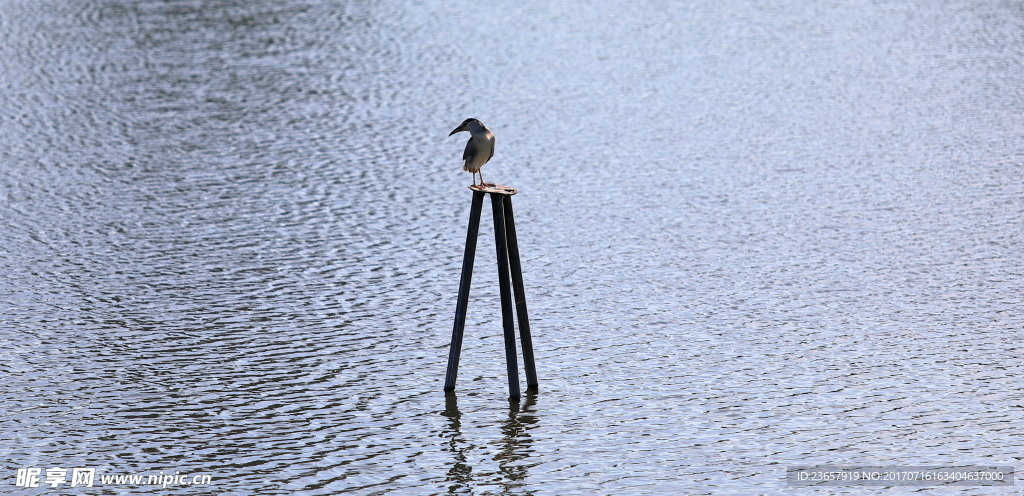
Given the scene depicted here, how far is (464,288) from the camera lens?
14.8 meters

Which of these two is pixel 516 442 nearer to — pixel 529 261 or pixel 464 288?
pixel 464 288

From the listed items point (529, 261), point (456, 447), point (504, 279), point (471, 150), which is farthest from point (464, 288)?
point (529, 261)

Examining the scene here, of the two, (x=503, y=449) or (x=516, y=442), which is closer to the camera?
(x=503, y=449)

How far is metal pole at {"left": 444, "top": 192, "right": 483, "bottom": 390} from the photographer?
1445 cm

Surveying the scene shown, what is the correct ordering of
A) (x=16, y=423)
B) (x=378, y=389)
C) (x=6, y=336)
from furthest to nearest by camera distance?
(x=6, y=336) < (x=378, y=389) < (x=16, y=423)

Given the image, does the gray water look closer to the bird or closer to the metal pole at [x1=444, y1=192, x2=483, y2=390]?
the metal pole at [x1=444, y1=192, x2=483, y2=390]

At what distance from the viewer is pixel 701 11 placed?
1874 inches

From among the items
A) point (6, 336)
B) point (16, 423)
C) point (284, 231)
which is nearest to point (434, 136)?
point (284, 231)

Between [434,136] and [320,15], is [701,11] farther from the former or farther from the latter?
[434,136]

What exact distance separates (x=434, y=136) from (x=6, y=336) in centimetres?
1533

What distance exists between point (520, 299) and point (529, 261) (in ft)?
20.8

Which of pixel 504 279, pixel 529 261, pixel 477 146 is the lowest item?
pixel 504 279

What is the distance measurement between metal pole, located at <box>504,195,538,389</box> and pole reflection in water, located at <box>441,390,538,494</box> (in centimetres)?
28

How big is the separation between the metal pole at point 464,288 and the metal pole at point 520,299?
14.8 inches
